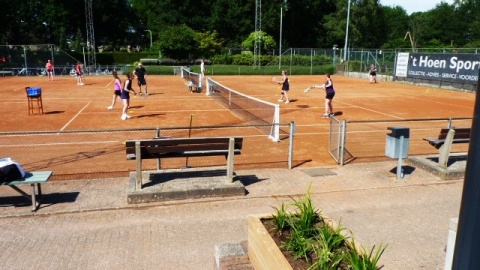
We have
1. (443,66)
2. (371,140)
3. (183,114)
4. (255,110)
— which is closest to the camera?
(371,140)

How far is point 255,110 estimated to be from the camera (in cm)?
1898

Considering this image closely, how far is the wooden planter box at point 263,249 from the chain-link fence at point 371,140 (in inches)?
222

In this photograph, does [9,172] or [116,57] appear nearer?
[9,172]

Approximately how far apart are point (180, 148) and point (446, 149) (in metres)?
6.07

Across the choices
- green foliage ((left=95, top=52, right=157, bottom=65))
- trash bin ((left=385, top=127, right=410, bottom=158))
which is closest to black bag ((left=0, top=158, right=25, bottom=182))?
trash bin ((left=385, top=127, right=410, bottom=158))

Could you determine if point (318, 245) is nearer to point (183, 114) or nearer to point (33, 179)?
point (33, 179)

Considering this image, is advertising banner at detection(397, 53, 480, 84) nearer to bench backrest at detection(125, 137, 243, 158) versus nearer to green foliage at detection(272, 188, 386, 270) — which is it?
bench backrest at detection(125, 137, 243, 158)

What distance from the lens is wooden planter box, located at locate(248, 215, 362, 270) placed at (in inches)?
162

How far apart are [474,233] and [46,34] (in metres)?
86.6

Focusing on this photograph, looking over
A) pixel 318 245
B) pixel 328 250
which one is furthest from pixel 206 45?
pixel 328 250

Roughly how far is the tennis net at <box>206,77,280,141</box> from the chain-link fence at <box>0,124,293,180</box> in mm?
406

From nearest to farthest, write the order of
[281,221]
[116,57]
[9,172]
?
[281,221] → [9,172] → [116,57]

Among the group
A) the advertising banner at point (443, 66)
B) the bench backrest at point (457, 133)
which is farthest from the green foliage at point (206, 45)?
the bench backrest at point (457, 133)

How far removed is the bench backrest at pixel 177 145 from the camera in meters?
8.02
